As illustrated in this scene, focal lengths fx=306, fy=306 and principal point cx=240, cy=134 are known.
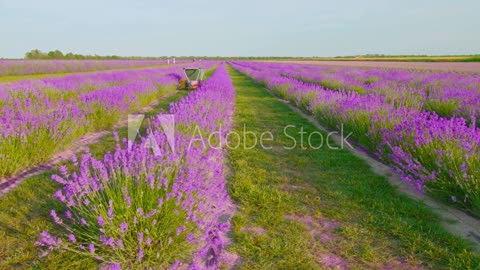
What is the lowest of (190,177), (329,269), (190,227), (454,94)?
(329,269)

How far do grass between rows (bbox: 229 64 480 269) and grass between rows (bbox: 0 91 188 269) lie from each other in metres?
1.27

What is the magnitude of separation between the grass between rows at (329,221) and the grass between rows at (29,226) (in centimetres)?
127

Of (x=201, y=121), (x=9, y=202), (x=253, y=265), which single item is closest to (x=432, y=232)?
(x=253, y=265)

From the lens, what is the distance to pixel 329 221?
295 cm

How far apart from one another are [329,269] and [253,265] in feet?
1.81

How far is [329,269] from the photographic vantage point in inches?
87.7

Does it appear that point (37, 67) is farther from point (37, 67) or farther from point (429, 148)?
point (429, 148)

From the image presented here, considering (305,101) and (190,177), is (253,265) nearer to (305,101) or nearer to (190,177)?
(190,177)

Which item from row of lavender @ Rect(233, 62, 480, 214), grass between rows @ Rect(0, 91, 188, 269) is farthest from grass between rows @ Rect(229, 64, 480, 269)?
grass between rows @ Rect(0, 91, 188, 269)

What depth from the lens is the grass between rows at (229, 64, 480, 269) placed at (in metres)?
2.35

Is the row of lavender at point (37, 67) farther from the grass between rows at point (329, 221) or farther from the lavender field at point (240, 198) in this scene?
the grass between rows at point (329, 221)

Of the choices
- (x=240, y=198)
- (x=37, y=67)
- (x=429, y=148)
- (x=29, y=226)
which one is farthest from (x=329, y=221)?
(x=37, y=67)

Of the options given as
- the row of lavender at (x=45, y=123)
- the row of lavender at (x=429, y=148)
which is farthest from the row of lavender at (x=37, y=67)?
the row of lavender at (x=429, y=148)

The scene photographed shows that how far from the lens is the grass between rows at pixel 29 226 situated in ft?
7.07
